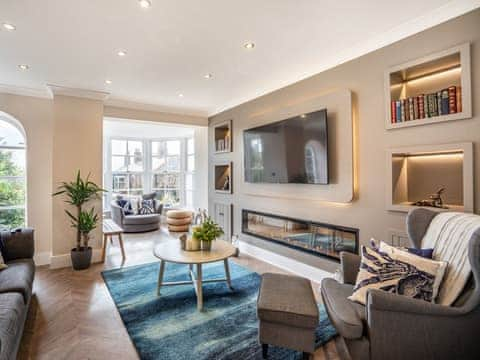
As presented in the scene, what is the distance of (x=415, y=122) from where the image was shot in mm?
2328

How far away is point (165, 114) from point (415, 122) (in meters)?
4.19

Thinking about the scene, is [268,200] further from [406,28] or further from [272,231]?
[406,28]

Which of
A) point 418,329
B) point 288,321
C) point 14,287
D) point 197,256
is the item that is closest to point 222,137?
point 197,256

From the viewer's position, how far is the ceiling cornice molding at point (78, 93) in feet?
12.6

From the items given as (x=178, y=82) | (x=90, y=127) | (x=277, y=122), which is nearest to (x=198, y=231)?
(x=277, y=122)

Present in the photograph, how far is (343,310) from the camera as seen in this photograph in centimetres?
169

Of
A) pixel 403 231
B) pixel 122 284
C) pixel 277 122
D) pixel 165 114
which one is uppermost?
pixel 165 114

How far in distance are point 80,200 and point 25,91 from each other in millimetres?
1869

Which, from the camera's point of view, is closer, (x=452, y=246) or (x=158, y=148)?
(x=452, y=246)

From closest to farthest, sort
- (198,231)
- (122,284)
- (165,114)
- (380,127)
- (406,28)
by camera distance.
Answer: (406,28) < (380,127) < (198,231) < (122,284) < (165,114)

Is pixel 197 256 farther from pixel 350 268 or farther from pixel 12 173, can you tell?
pixel 12 173

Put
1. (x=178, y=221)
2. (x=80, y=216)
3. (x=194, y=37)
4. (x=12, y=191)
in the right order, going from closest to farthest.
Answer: (x=194, y=37) → (x=80, y=216) → (x=12, y=191) → (x=178, y=221)

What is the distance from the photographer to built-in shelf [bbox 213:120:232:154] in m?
4.89

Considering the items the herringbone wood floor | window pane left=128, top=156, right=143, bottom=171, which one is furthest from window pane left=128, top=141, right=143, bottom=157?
the herringbone wood floor
